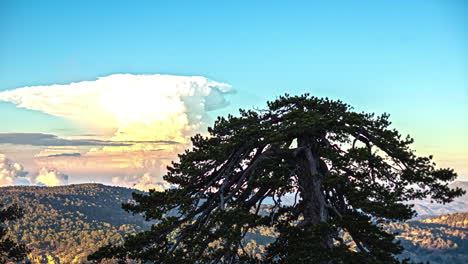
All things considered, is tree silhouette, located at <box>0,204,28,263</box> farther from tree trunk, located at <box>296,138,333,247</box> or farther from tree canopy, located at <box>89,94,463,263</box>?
tree trunk, located at <box>296,138,333,247</box>

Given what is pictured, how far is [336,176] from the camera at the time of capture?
1666 cm

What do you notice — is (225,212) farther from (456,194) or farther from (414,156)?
(456,194)

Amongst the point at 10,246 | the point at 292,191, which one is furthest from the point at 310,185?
the point at 10,246

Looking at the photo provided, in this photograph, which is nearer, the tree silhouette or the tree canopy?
the tree canopy

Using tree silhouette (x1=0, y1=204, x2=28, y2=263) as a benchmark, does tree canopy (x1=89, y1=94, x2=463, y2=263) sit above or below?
above

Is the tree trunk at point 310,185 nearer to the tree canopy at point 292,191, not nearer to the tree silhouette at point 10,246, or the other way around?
the tree canopy at point 292,191

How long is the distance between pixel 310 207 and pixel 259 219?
2.55 m

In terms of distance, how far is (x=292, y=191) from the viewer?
1903 centimetres

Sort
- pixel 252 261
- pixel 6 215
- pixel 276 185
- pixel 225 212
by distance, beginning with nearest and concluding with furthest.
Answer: pixel 225 212 → pixel 276 185 → pixel 252 261 → pixel 6 215

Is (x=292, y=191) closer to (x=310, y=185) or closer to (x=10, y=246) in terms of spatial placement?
(x=310, y=185)

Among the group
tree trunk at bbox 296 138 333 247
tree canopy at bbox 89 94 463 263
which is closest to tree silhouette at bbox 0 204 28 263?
tree canopy at bbox 89 94 463 263

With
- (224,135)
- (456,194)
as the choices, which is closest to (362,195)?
(456,194)

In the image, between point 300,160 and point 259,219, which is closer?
point 259,219

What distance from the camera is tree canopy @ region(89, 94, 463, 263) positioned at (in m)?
15.7
